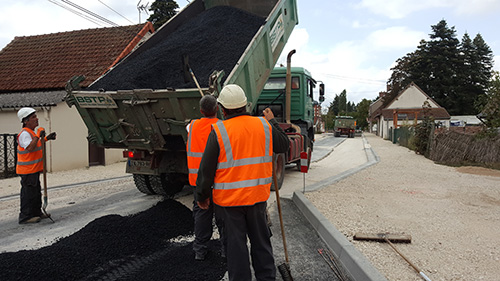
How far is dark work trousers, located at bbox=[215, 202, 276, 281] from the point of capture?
266 centimetres

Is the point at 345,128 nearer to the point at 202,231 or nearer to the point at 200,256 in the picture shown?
the point at 202,231

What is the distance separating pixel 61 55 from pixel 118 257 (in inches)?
522

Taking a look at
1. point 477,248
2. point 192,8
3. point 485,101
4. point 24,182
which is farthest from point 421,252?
point 485,101

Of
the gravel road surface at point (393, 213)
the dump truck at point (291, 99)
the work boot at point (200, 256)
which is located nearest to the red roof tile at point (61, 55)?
the gravel road surface at point (393, 213)

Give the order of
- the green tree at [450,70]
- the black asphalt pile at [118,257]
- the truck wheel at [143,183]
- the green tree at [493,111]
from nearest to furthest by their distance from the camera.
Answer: the black asphalt pile at [118,257]
the truck wheel at [143,183]
the green tree at [493,111]
the green tree at [450,70]

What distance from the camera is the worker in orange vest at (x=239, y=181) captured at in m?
2.63

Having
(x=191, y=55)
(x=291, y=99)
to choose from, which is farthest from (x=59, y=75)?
(x=191, y=55)

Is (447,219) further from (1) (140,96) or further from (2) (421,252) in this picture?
(1) (140,96)

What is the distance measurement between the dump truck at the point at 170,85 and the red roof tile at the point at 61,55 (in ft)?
23.6

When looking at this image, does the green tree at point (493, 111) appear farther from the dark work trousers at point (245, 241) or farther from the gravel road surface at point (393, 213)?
the dark work trousers at point (245, 241)

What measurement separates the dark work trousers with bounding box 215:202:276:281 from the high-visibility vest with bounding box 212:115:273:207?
0.09 meters

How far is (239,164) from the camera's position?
8.68ft

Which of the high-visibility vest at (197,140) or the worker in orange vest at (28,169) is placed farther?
the worker in orange vest at (28,169)

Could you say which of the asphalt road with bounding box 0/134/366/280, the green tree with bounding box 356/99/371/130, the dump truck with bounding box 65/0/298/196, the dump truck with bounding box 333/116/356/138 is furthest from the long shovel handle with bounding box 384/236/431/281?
the green tree with bounding box 356/99/371/130
